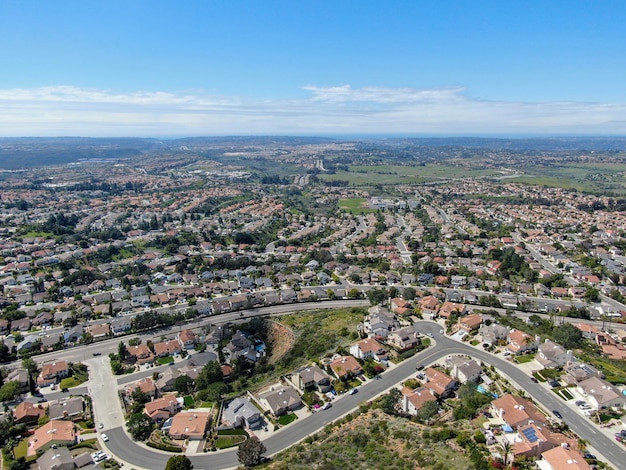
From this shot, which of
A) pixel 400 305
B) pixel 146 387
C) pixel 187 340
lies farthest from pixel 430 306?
pixel 146 387

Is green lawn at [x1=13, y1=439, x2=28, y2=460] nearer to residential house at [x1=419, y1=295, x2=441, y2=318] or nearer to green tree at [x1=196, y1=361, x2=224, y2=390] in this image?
green tree at [x1=196, y1=361, x2=224, y2=390]

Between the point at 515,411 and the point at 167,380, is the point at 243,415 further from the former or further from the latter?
the point at 515,411

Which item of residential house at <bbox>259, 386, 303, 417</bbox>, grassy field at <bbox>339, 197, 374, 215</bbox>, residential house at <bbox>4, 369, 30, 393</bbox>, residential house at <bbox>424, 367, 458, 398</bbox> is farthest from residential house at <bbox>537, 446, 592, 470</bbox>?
grassy field at <bbox>339, 197, 374, 215</bbox>

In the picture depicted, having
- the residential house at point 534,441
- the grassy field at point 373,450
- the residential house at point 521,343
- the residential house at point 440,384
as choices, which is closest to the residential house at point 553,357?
the residential house at point 521,343

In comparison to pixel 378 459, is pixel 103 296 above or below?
below

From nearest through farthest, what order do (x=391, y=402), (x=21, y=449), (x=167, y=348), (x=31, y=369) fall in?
(x=21, y=449) < (x=391, y=402) < (x=31, y=369) < (x=167, y=348)

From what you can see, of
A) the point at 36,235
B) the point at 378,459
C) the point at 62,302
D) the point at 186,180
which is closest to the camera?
the point at 378,459

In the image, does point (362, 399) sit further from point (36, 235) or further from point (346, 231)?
point (36, 235)

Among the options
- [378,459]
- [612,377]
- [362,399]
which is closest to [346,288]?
[362,399]
